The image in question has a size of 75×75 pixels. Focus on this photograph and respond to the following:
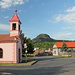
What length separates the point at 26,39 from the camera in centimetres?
5809

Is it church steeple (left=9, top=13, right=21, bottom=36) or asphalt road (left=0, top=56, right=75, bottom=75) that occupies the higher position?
church steeple (left=9, top=13, right=21, bottom=36)

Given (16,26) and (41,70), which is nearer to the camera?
(41,70)


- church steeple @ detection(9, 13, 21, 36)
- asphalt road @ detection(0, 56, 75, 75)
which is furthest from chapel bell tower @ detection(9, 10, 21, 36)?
asphalt road @ detection(0, 56, 75, 75)

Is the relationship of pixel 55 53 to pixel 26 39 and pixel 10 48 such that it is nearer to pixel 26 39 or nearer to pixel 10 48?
pixel 26 39

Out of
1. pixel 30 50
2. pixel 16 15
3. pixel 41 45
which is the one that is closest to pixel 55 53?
pixel 30 50

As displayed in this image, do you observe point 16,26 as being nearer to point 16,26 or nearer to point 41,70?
point 16,26

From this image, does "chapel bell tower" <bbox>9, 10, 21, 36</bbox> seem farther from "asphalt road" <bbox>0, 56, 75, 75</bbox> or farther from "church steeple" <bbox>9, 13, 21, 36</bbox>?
"asphalt road" <bbox>0, 56, 75, 75</bbox>

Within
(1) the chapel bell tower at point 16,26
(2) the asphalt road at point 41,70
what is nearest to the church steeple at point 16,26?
(1) the chapel bell tower at point 16,26

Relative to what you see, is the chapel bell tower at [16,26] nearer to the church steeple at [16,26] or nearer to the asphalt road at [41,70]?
the church steeple at [16,26]

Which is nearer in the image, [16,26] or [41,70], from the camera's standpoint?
[41,70]

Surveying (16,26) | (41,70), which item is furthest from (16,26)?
(41,70)

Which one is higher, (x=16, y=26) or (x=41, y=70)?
(x=16, y=26)

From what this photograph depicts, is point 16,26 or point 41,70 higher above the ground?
point 16,26

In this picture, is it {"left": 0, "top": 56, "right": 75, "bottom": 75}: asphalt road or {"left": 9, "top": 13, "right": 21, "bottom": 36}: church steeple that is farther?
{"left": 9, "top": 13, "right": 21, "bottom": 36}: church steeple
